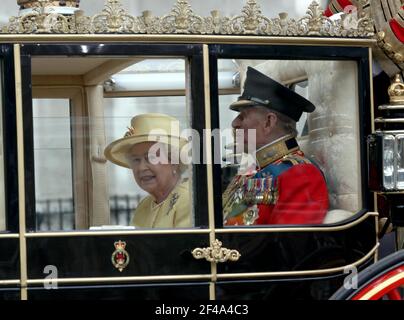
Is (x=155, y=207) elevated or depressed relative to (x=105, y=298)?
elevated

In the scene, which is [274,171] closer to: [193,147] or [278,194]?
[278,194]

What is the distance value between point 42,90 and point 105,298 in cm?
71

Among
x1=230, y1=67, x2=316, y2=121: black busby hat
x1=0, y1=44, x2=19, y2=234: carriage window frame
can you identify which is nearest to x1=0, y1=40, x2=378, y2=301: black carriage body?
x1=0, y1=44, x2=19, y2=234: carriage window frame

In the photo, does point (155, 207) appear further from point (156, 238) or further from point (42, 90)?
point (42, 90)

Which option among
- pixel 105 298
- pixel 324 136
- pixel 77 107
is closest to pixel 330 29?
pixel 324 136

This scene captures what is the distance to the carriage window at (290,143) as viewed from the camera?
3457mm

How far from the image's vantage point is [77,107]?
3457mm

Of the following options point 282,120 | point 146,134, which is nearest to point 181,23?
point 146,134

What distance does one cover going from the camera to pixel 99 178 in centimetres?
339

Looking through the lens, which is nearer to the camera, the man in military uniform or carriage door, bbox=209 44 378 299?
carriage door, bbox=209 44 378 299

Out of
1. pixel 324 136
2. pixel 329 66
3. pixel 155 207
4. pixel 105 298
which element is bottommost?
pixel 105 298

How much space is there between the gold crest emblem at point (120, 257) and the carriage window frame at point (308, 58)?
31cm

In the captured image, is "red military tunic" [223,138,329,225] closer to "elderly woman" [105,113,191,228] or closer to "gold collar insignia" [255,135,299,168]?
"gold collar insignia" [255,135,299,168]

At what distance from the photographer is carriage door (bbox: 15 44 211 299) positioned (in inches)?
128
